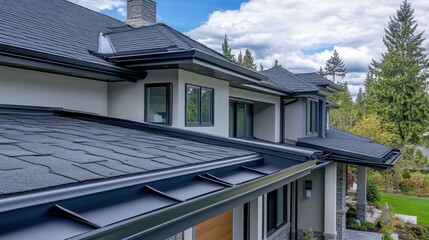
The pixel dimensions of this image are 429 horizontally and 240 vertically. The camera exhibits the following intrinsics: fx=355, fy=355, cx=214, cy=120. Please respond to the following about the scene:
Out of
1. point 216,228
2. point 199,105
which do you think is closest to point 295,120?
point 216,228

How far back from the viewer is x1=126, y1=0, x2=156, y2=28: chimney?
12.9 meters

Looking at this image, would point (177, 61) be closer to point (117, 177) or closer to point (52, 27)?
point (52, 27)

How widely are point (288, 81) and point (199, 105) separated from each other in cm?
813

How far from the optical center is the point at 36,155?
3582mm

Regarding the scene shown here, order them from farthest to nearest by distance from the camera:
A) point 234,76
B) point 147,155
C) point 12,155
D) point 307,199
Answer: point 307,199
point 234,76
point 147,155
point 12,155

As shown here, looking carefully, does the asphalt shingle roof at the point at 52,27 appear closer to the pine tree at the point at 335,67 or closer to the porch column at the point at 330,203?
the porch column at the point at 330,203

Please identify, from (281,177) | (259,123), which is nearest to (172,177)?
(281,177)

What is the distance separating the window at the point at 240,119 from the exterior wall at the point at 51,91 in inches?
206

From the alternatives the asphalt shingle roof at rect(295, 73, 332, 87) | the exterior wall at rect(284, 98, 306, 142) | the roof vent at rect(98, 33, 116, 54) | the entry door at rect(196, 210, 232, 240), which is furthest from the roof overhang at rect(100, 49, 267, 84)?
the asphalt shingle roof at rect(295, 73, 332, 87)

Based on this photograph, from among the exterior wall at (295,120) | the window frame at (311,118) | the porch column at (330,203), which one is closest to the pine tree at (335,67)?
the window frame at (311,118)

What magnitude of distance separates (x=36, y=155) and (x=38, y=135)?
1.34 metres

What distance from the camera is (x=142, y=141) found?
5.61 metres

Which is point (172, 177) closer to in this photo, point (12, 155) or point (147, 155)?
point (147, 155)

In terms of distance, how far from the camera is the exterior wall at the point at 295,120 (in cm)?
1474
